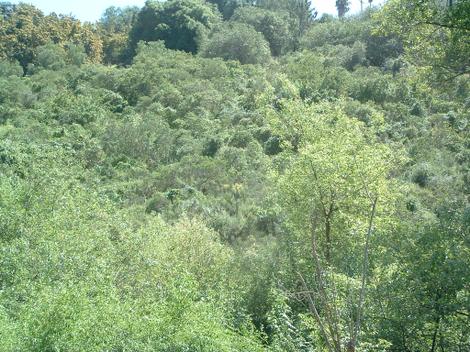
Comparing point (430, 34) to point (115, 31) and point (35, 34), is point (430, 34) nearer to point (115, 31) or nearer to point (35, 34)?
point (35, 34)

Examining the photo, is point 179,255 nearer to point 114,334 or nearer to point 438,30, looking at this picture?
point 114,334

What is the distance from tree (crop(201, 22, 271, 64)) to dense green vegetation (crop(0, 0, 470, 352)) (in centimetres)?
731

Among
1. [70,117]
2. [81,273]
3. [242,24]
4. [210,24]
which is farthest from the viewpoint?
[210,24]

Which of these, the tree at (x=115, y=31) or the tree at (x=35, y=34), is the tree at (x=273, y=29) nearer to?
the tree at (x=115, y=31)

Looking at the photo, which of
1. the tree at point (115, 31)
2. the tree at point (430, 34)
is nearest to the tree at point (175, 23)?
the tree at point (115, 31)

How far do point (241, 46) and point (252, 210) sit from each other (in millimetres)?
33842

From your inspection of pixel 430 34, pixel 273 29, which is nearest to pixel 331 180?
pixel 430 34

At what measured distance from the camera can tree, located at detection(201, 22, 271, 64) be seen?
58.5 metres

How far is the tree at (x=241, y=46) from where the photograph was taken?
192ft

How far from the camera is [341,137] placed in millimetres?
14078

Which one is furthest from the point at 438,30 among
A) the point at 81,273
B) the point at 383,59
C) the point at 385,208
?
the point at 383,59

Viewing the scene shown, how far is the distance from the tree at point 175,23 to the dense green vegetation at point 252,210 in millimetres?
17275

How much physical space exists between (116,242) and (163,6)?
192 ft

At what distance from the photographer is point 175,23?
69.8m
